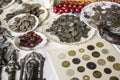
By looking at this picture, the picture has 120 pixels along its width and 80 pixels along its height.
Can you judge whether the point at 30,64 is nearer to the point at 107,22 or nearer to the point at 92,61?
the point at 92,61

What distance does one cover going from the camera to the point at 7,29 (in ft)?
2.73

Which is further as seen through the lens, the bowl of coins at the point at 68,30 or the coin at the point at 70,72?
the bowl of coins at the point at 68,30

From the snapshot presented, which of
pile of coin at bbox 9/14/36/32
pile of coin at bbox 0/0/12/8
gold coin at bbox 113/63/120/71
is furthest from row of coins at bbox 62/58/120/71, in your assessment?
pile of coin at bbox 0/0/12/8

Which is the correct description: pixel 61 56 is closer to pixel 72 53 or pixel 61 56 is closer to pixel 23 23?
pixel 72 53

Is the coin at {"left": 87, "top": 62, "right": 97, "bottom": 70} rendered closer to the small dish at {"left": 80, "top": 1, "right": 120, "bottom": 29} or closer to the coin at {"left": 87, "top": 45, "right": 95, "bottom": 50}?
the coin at {"left": 87, "top": 45, "right": 95, "bottom": 50}

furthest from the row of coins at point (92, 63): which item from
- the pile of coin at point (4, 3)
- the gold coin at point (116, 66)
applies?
the pile of coin at point (4, 3)

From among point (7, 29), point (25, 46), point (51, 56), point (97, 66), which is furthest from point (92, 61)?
point (7, 29)

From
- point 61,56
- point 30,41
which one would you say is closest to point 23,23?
point 30,41

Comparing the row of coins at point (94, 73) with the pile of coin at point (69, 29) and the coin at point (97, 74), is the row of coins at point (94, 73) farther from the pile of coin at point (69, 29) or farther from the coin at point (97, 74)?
the pile of coin at point (69, 29)

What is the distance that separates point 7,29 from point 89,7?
34 cm

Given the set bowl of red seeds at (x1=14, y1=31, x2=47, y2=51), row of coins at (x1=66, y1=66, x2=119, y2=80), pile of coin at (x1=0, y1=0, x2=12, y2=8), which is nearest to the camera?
row of coins at (x1=66, y1=66, x2=119, y2=80)

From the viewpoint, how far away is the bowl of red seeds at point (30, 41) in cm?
76

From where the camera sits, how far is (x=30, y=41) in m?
0.77

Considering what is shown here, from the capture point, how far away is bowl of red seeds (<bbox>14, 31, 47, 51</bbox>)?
76 centimetres
